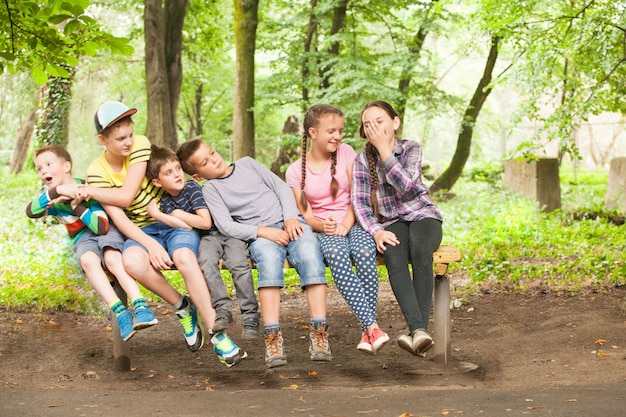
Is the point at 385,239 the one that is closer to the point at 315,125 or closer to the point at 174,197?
the point at 315,125

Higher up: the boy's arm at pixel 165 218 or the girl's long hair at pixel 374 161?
the girl's long hair at pixel 374 161

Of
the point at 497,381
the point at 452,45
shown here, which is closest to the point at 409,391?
the point at 497,381

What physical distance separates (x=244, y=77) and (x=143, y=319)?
8343 millimetres

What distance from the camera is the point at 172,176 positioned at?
4.66m

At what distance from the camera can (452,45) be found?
36.4 m

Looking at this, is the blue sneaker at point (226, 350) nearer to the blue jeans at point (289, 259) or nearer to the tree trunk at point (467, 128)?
the blue jeans at point (289, 259)

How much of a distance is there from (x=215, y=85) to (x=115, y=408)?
793 inches

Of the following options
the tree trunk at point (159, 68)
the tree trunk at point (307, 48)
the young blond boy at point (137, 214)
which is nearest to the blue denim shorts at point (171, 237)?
the young blond boy at point (137, 214)

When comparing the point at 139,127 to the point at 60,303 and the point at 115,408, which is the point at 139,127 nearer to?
the point at 60,303

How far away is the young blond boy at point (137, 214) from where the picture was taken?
177 inches

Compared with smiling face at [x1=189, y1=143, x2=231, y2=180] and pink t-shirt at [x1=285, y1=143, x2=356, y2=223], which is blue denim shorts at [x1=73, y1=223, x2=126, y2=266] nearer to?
smiling face at [x1=189, y1=143, x2=231, y2=180]

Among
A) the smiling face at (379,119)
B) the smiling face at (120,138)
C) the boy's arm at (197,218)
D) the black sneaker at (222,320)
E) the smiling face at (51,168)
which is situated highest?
the smiling face at (379,119)

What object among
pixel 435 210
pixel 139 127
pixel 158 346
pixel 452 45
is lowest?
pixel 158 346

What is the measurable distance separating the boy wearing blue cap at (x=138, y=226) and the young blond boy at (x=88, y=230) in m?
0.07
